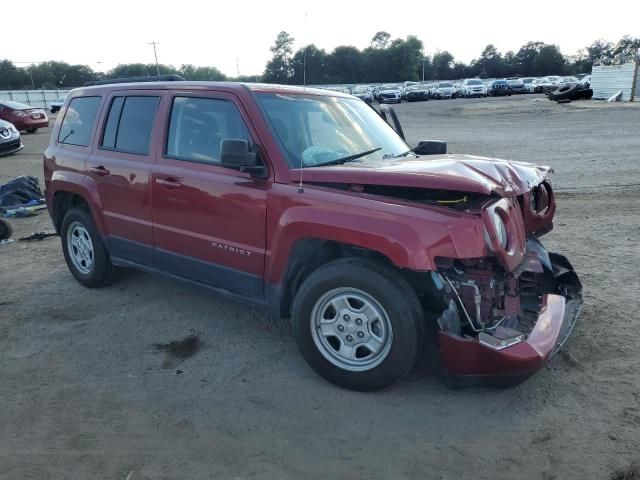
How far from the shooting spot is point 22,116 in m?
20.6

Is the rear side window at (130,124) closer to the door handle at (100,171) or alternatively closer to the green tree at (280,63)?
the door handle at (100,171)

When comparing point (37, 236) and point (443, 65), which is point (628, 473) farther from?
point (443, 65)

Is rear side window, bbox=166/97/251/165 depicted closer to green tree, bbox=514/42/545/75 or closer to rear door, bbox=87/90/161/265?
rear door, bbox=87/90/161/265

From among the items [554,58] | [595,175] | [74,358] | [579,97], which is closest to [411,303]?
[74,358]

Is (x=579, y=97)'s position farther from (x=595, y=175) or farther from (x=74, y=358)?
(x=74, y=358)

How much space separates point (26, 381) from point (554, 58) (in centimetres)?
10119

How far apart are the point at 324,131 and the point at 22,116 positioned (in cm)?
2057

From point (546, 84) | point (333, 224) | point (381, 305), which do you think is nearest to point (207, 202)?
point (333, 224)

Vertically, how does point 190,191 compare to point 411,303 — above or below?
above

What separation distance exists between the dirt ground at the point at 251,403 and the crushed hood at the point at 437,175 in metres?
1.29

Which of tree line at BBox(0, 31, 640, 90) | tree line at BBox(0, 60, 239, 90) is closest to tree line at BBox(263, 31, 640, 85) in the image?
tree line at BBox(0, 31, 640, 90)

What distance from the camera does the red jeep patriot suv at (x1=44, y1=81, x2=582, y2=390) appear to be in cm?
312

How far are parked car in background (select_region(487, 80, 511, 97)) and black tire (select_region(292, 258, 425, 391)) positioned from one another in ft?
173

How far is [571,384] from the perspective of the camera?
3.40m
